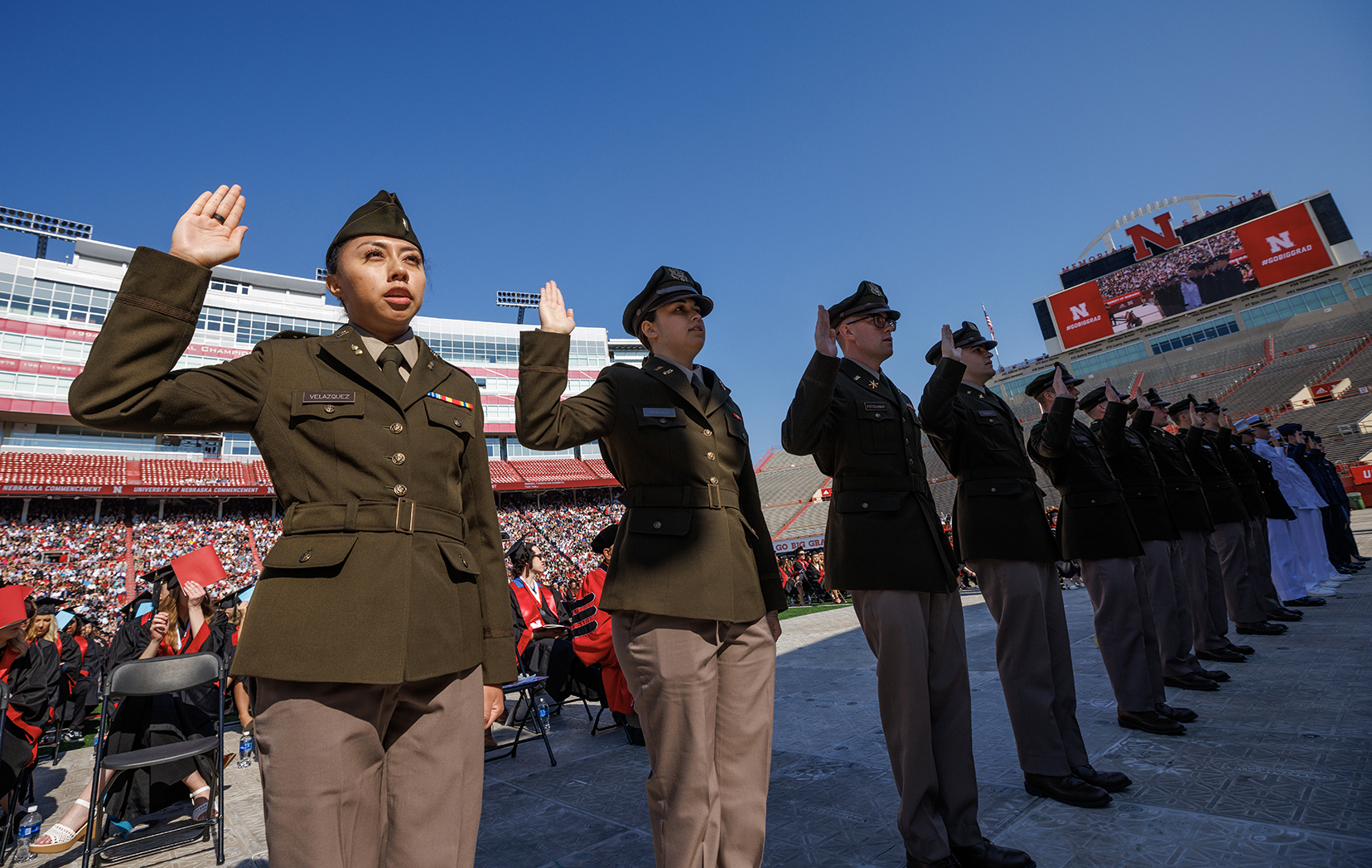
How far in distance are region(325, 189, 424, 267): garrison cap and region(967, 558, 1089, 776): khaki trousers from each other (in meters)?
2.81

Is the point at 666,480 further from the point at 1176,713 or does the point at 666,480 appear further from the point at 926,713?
the point at 1176,713

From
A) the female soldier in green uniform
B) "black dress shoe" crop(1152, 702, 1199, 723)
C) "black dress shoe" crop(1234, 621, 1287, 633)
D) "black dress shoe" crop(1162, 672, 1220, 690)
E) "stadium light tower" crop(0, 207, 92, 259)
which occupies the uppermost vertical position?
"stadium light tower" crop(0, 207, 92, 259)

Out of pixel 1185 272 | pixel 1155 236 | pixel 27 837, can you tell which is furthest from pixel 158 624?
pixel 1155 236

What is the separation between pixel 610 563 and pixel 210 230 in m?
1.45

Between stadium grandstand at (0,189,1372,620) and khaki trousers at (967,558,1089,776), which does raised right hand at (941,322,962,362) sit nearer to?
khaki trousers at (967,558,1089,776)

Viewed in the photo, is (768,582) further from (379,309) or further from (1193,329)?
(1193,329)

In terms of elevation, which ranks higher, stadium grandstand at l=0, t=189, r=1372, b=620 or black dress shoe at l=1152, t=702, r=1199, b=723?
stadium grandstand at l=0, t=189, r=1372, b=620

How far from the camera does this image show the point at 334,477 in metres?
1.56

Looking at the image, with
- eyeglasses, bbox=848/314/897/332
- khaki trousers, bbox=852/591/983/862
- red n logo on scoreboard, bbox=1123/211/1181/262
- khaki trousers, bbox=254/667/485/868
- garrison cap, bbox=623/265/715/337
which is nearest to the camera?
khaki trousers, bbox=254/667/485/868

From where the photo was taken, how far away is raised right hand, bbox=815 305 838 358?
238 cm

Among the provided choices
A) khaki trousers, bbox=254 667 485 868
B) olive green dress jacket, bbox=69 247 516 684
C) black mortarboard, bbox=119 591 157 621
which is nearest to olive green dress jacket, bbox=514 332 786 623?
olive green dress jacket, bbox=69 247 516 684

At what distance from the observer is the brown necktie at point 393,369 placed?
171cm

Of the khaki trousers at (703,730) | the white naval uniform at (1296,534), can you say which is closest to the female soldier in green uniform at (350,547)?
the khaki trousers at (703,730)

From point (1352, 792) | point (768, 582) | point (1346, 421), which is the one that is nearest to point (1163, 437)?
point (1352, 792)
